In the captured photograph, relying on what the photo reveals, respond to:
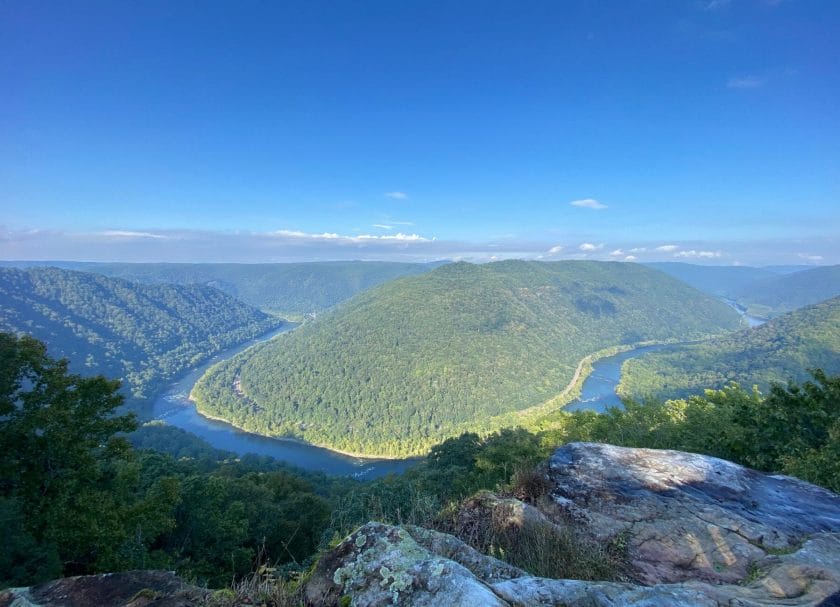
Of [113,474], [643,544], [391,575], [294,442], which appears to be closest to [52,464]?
[113,474]

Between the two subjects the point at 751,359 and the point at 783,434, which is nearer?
the point at 783,434

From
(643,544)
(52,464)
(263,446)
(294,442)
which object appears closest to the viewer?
(643,544)

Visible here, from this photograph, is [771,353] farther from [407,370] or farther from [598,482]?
[598,482]

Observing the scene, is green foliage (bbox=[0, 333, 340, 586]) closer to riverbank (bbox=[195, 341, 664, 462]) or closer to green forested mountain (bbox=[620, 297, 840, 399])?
riverbank (bbox=[195, 341, 664, 462])

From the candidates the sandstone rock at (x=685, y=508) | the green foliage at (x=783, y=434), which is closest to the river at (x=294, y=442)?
the green foliage at (x=783, y=434)

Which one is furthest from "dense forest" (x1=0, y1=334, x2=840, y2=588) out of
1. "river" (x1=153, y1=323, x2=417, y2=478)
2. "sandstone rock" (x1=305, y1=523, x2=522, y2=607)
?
"river" (x1=153, y1=323, x2=417, y2=478)

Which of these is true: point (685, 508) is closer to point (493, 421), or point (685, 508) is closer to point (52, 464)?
point (52, 464)
